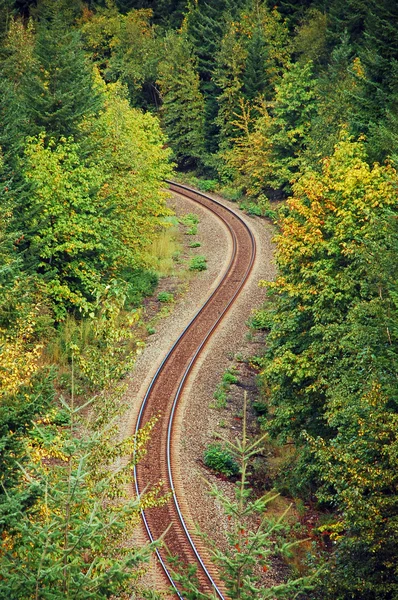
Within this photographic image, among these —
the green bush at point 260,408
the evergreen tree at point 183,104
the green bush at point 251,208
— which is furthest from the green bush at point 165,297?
the evergreen tree at point 183,104

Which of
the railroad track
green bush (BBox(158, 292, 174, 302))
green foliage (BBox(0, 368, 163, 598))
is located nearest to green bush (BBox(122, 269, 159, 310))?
green bush (BBox(158, 292, 174, 302))

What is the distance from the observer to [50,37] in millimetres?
35125

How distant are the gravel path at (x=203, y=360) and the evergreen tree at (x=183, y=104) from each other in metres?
14.4

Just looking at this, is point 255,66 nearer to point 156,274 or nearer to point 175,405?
point 156,274

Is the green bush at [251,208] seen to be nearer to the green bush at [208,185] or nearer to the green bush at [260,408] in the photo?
the green bush at [208,185]

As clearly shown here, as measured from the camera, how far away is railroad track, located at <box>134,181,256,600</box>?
20516 millimetres

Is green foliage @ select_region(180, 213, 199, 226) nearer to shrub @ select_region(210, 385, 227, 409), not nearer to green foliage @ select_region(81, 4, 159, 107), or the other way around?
green foliage @ select_region(81, 4, 159, 107)

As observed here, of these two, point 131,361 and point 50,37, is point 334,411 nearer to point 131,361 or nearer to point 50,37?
point 131,361

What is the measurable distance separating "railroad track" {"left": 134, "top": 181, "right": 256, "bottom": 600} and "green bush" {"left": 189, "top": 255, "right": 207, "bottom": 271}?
1592 millimetres

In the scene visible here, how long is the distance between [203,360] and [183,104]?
36171 mm

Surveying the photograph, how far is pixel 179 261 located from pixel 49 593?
35.3 m

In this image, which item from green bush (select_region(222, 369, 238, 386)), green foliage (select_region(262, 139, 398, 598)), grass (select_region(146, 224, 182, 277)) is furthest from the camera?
grass (select_region(146, 224, 182, 277))

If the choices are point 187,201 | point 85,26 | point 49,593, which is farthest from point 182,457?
point 85,26

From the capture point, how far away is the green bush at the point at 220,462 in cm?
2561
